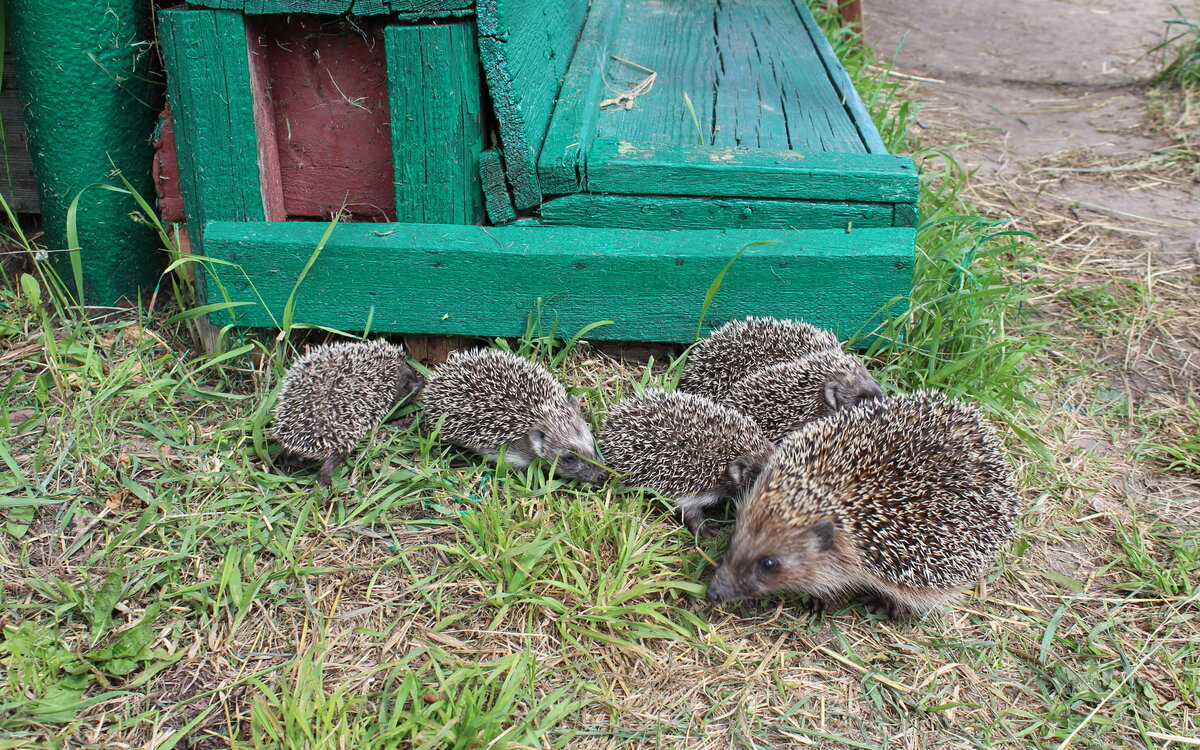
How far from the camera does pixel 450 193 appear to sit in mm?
3805

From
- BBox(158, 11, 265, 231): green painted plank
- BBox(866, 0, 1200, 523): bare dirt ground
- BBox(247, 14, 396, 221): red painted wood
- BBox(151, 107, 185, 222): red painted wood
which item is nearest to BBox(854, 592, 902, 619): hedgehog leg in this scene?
BBox(866, 0, 1200, 523): bare dirt ground

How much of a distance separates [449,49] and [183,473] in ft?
6.57

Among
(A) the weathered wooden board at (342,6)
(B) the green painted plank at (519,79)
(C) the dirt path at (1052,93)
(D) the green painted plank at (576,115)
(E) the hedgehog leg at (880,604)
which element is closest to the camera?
(E) the hedgehog leg at (880,604)

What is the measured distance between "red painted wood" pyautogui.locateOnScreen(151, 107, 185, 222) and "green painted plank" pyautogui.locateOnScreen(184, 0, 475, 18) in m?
0.68

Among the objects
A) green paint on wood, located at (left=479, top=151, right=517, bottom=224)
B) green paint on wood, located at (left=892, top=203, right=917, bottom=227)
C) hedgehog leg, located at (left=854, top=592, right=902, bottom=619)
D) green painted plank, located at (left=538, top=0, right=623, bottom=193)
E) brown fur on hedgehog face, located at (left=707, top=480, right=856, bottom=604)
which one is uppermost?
green painted plank, located at (left=538, top=0, right=623, bottom=193)

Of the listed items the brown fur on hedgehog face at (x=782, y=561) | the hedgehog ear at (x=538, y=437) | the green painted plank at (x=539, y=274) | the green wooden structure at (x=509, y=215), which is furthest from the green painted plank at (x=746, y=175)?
the brown fur on hedgehog face at (x=782, y=561)

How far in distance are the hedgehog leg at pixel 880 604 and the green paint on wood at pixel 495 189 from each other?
2194 millimetres

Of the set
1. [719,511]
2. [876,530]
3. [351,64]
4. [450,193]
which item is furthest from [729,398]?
[351,64]

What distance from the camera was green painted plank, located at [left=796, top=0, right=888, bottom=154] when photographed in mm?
4336

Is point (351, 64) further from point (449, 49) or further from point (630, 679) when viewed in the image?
point (630, 679)

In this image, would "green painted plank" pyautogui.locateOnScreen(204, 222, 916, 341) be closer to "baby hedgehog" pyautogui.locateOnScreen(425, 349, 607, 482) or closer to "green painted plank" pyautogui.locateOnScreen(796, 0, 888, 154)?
"baby hedgehog" pyautogui.locateOnScreen(425, 349, 607, 482)

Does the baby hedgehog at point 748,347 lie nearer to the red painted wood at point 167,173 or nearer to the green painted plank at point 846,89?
the green painted plank at point 846,89

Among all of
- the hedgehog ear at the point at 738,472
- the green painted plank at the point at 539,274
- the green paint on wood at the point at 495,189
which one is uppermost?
the green paint on wood at the point at 495,189

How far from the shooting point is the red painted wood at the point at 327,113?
12.0 feet
